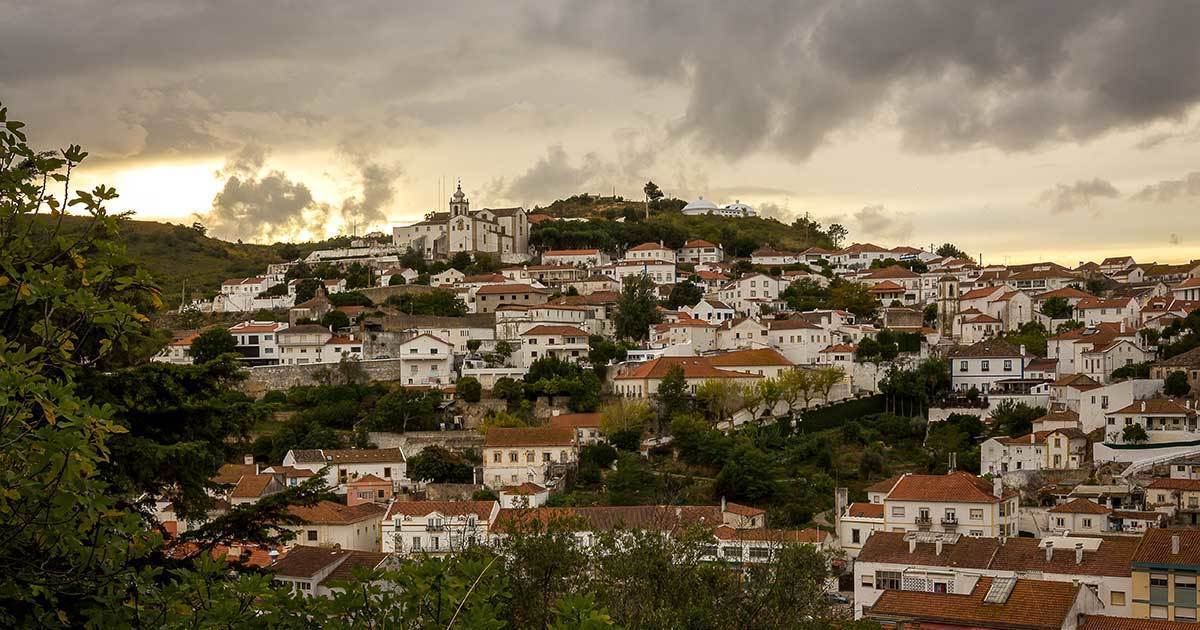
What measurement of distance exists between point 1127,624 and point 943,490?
11.7 m

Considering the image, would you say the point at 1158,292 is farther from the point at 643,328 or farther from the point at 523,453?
the point at 523,453

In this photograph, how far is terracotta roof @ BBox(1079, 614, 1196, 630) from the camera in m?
18.6

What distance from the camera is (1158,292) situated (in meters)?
61.6

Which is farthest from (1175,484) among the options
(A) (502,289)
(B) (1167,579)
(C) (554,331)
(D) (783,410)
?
(A) (502,289)

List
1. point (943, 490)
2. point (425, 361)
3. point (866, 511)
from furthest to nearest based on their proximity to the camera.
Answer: point (425, 361) < point (866, 511) < point (943, 490)

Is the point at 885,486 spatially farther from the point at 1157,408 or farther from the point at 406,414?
the point at 406,414

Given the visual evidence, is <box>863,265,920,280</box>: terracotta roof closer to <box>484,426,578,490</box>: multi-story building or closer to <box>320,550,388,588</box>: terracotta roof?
<box>484,426,578,490</box>: multi-story building

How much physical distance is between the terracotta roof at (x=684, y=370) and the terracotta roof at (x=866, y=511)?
1438 centimetres

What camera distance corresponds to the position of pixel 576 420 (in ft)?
144

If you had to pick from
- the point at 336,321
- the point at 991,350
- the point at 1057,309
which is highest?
the point at 1057,309

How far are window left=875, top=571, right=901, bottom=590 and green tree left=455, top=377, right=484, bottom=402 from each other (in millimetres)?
23639

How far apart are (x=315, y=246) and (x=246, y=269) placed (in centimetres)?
864

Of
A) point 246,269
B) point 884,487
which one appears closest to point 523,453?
point 884,487

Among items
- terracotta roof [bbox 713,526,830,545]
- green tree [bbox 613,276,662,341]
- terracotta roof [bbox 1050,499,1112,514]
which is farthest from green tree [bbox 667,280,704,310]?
terracotta roof [bbox 1050,499,1112,514]
